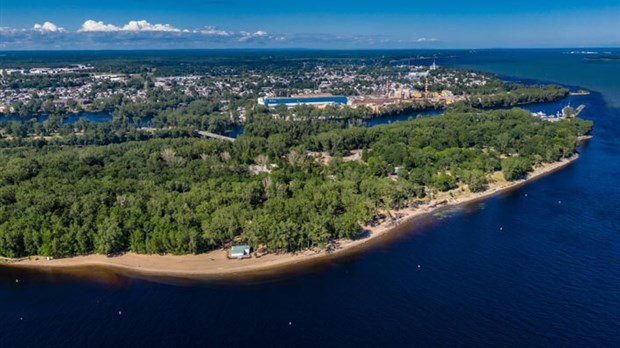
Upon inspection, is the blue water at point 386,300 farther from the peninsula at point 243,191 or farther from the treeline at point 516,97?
the treeline at point 516,97

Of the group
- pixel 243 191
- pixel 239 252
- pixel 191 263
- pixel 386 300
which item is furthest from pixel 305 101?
pixel 386 300

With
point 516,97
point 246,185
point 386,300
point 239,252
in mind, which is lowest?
point 386,300

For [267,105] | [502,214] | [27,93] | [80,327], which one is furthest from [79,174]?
[27,93]

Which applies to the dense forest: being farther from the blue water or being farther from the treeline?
the treeline

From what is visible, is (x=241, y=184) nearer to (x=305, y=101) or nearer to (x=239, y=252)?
(x=239, y=252)

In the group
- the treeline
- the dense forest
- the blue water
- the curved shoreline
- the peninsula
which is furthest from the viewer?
the treeline

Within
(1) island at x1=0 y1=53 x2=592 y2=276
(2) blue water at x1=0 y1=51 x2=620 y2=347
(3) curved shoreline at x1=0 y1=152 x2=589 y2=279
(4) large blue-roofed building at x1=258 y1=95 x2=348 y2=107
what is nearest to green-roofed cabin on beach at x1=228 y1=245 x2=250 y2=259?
(1) island at x1=0 y1=53 x2=592 y2=276

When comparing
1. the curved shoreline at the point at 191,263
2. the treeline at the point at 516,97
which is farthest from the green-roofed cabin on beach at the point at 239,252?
the treeline at the point at 516,97
